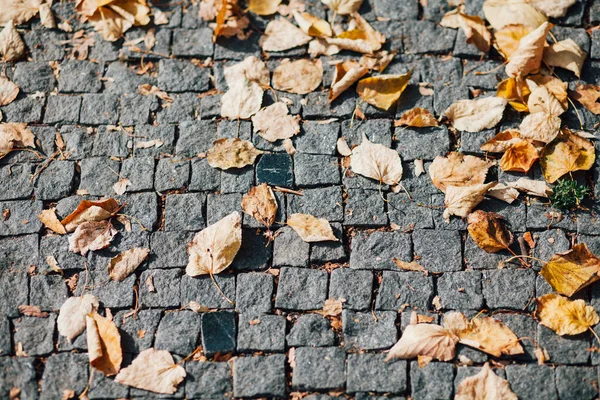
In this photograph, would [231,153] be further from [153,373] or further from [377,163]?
[153,373]

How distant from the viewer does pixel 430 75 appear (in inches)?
144

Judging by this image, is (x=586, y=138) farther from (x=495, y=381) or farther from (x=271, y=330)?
(x=271, y=330)

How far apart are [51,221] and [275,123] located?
47.4 inches

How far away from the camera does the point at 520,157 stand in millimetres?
3283

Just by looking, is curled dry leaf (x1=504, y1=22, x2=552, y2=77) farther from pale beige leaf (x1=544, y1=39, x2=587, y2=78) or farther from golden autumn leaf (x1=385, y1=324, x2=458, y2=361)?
golden autumn leaf (x1=385, y1=324, x2=458, y2=361)

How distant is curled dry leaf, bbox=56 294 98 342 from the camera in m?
2.88

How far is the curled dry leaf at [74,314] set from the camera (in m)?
2.88

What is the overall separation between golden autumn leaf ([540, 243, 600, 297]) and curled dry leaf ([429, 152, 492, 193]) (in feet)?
1.70

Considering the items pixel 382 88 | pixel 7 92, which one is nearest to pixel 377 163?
pixel 382 88

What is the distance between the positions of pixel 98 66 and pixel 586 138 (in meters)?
2.64

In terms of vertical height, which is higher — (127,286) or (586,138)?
(586,138)

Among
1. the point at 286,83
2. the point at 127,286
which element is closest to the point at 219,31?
the point at 286,83

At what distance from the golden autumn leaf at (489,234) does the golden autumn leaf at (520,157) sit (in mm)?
327

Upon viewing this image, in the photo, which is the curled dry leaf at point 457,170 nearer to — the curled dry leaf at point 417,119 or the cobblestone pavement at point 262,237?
the cobblestone pavement at point 262,237
